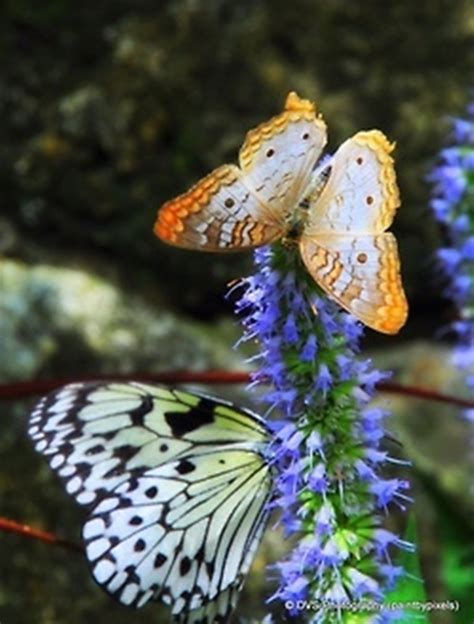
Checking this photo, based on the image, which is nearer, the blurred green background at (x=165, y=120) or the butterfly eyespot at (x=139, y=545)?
the butterfly eyespot at (x=139, y=545)

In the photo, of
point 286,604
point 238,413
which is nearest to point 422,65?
point 238,413

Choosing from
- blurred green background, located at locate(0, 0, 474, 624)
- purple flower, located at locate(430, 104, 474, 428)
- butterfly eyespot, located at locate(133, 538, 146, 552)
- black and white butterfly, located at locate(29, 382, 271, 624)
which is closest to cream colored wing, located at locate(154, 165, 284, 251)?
black and white butterfly, located at locate(29, 382, 271, 624)

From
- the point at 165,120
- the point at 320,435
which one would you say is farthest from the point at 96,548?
the point at 165,120

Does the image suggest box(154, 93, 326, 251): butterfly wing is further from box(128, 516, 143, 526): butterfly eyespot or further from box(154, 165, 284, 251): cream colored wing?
box(128, 516, 143, 526): butterfly eyespot

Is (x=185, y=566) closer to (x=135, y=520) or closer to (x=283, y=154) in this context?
(x=135, y=520)

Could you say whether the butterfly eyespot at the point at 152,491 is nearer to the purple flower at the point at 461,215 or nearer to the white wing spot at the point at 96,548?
the white wing spot at the point at 96,548

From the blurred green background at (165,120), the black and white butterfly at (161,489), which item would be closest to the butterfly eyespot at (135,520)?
the black and white butterfly at (161,489)

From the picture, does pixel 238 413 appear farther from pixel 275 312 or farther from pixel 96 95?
pixel 96 95
